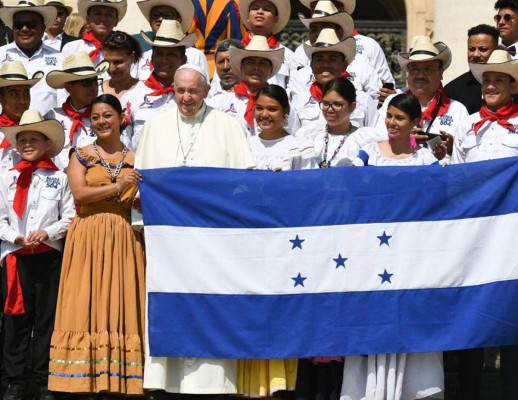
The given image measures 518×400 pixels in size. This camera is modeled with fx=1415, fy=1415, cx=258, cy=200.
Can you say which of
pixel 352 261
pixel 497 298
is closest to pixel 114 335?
pixel 352 261

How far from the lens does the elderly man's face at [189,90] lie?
10.2 meters

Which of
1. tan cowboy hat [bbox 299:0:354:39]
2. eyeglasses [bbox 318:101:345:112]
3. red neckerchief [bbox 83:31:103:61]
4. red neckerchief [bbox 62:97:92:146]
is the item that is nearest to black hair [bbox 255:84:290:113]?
eyeglasses [bbox 318:101:345:112]

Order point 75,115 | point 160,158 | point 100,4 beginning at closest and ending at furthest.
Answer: point 160,158 < point 75,115 < point 100,4

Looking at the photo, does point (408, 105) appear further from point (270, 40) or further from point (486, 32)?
point (270, 40)

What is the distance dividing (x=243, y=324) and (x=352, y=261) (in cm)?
89

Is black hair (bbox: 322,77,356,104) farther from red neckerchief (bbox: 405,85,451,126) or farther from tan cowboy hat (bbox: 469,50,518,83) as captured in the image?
tan cowboy hat (bbox: 469,50,518,83)

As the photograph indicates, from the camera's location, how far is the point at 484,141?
416 inches

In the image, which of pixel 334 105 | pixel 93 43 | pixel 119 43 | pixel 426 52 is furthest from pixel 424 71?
pixel 93 43

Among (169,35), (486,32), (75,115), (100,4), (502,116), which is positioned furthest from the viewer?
(100,4)

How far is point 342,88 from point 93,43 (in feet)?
9.66

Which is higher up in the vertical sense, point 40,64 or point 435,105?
point 40,64

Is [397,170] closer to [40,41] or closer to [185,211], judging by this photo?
[185,211]

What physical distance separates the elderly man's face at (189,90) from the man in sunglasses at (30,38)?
2.40m

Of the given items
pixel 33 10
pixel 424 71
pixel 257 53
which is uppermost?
pixel 33 10
